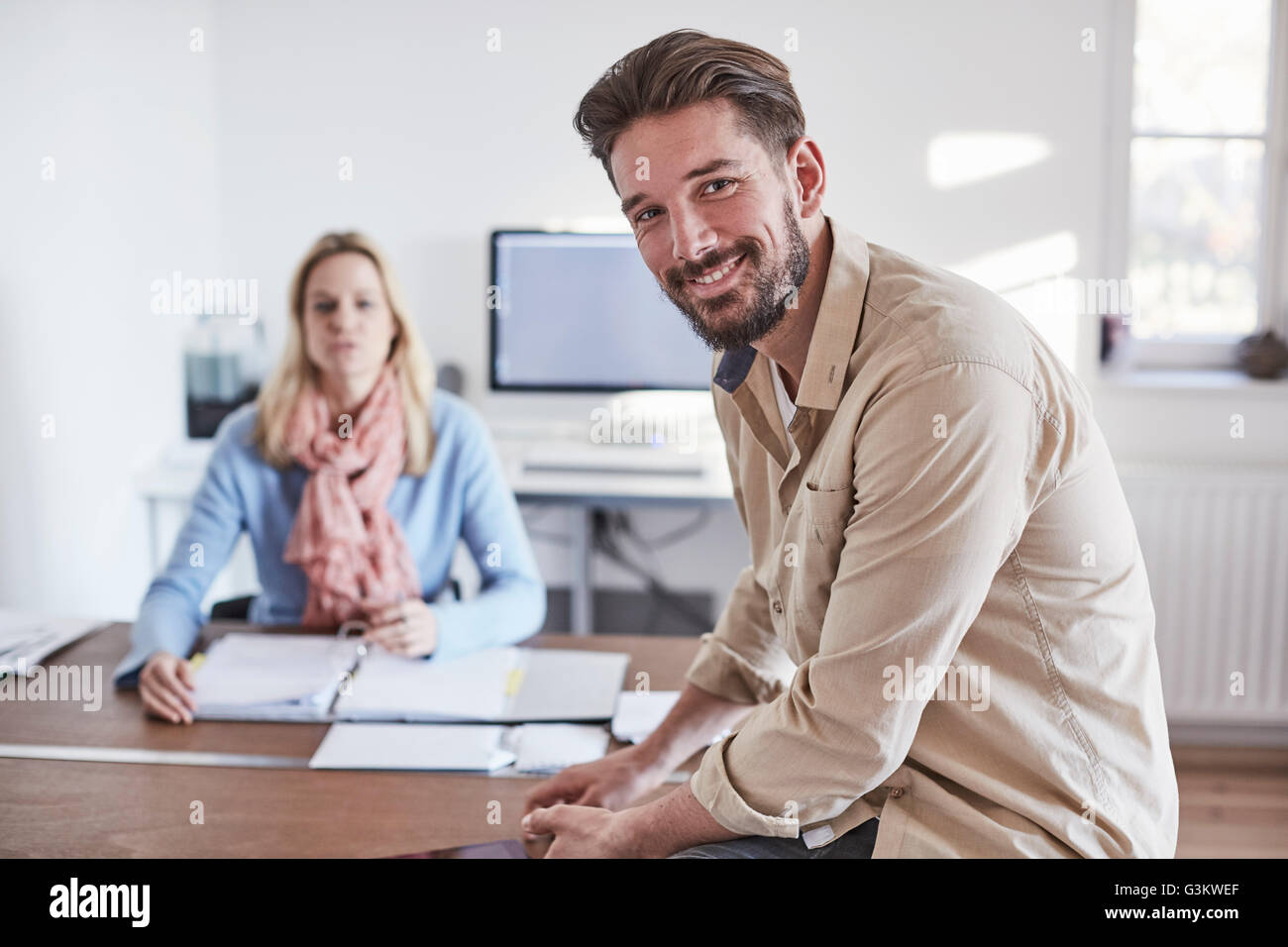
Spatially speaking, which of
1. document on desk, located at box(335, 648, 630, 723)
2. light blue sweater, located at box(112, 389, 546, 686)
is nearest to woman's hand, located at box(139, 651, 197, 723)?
document on desk, located at box(335, 648, 630, 723)

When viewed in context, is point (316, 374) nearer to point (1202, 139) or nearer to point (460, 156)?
point (460, 156)

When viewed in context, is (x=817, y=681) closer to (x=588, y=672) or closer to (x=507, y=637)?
(x=588, y=672)

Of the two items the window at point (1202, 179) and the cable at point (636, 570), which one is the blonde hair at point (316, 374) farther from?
the window at point (1202, 179)

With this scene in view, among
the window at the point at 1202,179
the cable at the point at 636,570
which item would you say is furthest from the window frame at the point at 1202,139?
the cable at the point at 636,570

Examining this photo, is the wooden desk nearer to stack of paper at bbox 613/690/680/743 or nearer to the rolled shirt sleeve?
stack of paper at bbox 613/690/680/743

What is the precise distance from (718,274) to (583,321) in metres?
1.92

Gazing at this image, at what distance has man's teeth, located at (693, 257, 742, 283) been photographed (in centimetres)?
93

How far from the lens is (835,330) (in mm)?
927

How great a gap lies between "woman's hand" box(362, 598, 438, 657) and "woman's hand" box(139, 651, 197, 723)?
0.75 feet

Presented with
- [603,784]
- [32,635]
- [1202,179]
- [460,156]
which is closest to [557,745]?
[603,784]

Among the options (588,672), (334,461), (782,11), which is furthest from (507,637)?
(782,11)

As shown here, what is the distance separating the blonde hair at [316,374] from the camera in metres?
1.82

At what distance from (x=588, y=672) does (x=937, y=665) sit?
595 mm
